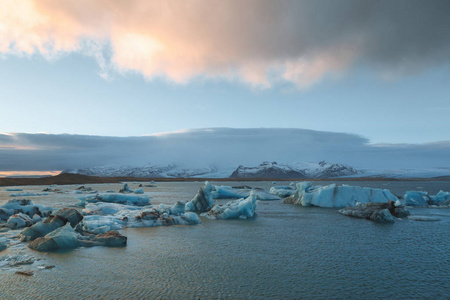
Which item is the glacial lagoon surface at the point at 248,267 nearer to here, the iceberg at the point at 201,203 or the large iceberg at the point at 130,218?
the large iceberg at the point at 130,218

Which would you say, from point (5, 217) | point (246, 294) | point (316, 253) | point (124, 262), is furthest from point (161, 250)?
point (5, 217)

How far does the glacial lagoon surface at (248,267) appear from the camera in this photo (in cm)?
679

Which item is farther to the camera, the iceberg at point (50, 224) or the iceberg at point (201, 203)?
the iceberg at point (201, 203)

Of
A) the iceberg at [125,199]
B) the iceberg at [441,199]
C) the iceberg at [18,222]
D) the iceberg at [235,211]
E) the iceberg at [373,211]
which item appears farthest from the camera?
the iceberg at [441,199]

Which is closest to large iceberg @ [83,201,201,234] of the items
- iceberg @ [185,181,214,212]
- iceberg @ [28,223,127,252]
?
iceberg @ [28,223,127,252]

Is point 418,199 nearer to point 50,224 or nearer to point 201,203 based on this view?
point 201,203

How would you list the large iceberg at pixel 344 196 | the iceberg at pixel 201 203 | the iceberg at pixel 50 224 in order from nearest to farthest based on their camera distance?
the iceberg at pixel 50 224 → the iceberg at pixel 201 203 → the large iceberg at pixel 344 196

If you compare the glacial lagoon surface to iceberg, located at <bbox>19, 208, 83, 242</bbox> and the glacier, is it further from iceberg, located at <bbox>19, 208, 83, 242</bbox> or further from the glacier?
the glacier

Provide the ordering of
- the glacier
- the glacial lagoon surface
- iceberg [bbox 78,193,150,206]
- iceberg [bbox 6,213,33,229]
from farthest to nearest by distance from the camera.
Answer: the glacier, iceberg [bbox 78,193,150,206], iceberg [bbox 6,213,33,229], the glacial lagoon surface

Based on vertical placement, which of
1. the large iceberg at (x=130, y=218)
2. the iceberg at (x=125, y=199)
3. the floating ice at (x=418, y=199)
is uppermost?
the floating ice at (x=418, y=199)

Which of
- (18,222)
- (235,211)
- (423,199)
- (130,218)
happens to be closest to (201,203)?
(235,211)

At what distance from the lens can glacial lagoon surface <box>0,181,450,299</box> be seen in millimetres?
6793

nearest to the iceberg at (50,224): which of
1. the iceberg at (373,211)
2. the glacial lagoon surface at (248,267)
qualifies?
the glacial lagoon surface at (248,267)

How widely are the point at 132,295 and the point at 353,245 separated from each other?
864cm
